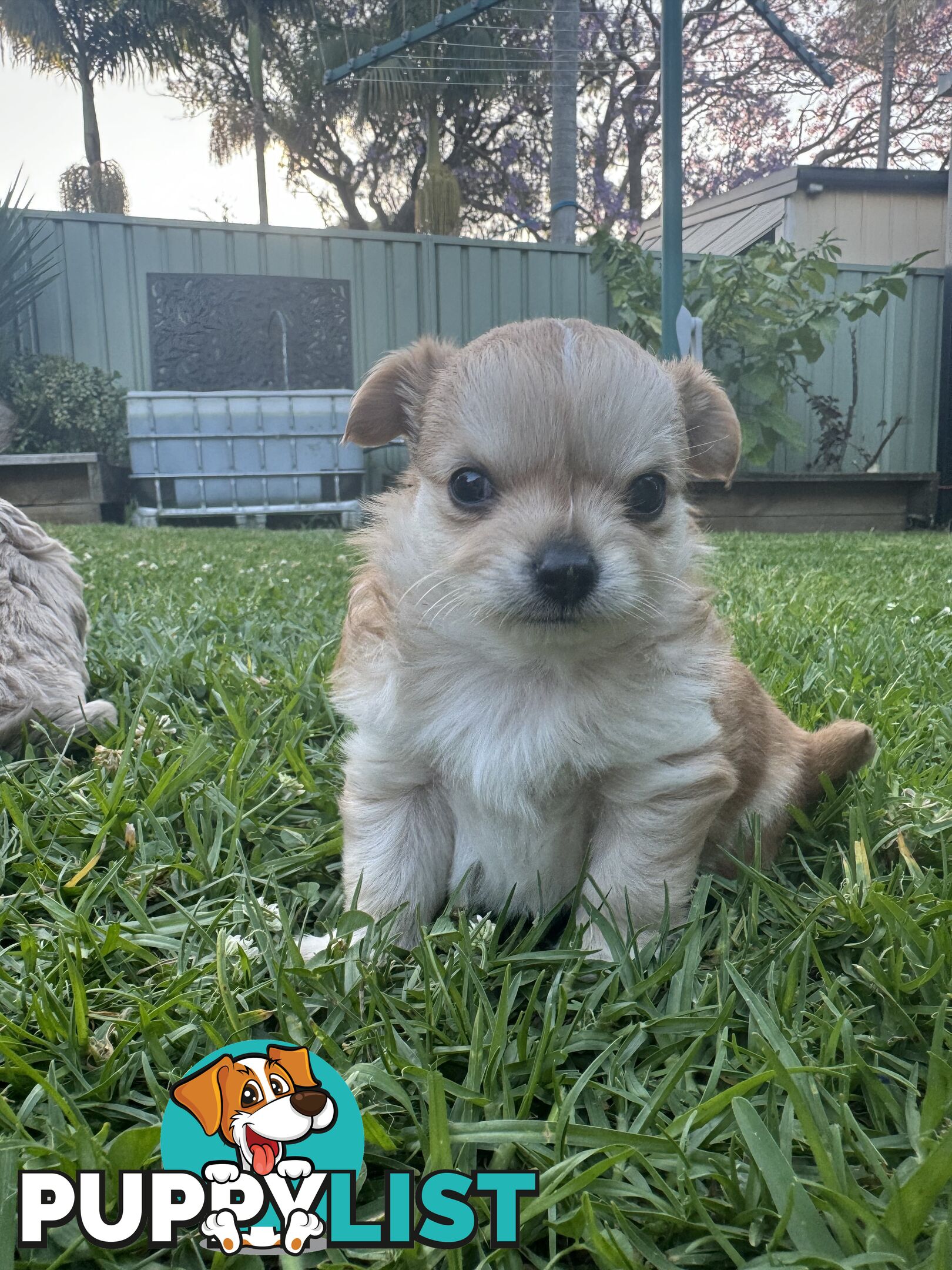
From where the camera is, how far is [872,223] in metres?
12.8

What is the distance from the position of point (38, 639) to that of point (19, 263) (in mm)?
9886

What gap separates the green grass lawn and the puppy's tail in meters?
0.06

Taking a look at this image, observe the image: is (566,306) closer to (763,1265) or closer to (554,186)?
(554,186)

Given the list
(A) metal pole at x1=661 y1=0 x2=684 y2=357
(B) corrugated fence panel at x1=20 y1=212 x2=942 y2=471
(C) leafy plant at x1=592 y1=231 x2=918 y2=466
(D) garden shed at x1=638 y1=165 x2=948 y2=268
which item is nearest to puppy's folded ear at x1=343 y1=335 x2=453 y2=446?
(A) metal pole at x1=661 y1=0 x2=684 y2=357

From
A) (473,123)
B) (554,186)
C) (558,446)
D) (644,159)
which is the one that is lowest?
(558,446)

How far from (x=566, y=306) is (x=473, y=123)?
930 centimetres

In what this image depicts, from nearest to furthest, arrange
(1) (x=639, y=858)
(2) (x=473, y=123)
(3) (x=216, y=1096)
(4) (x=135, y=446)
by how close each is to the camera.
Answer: (3) (x=216, y=1096) < (1) (x=639, y=858) < (4) (x=135, y=446) < (2) (x=473, y=123)

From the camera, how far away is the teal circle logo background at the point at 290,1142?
36.0 inches

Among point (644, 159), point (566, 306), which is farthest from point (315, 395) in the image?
point (644, 159)

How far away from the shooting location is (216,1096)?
92 cm

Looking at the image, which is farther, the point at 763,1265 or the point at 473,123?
the point at 473,123

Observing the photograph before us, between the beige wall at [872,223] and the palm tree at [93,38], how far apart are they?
12.8 m

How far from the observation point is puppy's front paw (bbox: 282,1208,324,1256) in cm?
94

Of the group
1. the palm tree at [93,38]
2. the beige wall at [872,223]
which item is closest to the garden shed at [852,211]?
the beige wall at [872,223]
